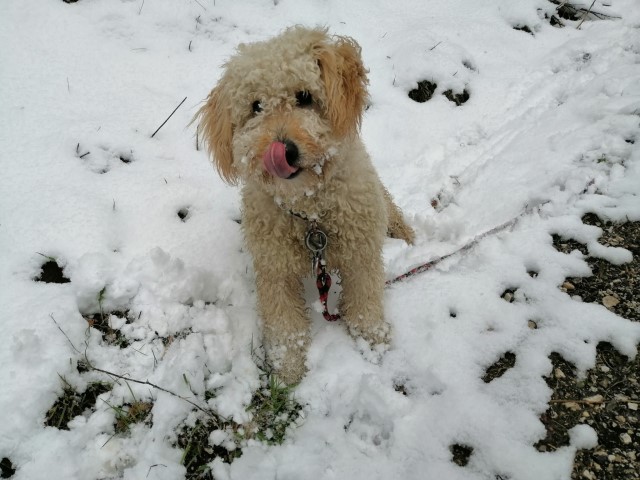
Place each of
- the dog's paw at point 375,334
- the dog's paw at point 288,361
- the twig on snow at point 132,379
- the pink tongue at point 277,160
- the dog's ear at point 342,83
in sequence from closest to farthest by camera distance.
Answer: the pink tongue at point 277,160 → the dog's ear at point 342,83 → the twig on snow at point 132,379 → the dog's paw at point 288,361 → the dog's paw at point 375,334

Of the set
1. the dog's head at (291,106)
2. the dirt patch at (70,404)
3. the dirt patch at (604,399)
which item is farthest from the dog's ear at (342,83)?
the dirt patch at (70,404)

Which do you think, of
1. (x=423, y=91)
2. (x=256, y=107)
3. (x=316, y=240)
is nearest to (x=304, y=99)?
(x=256, y=107)

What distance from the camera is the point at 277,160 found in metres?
1.76

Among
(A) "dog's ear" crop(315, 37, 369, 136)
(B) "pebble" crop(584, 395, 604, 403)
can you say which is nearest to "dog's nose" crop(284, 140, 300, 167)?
(A) "dog's ear" crop(315, 37, 369, 136)

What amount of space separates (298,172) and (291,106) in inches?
13.0

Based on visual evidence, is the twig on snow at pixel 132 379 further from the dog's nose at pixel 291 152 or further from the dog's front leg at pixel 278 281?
the dog's nose at pixel 291 152

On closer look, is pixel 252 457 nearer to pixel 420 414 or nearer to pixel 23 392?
pixel 420 414

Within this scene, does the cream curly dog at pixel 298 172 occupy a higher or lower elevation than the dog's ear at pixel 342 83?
lower

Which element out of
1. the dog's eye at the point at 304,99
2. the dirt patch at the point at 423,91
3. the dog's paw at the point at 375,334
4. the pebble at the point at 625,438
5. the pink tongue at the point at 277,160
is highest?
the dog's eye at the point at 304,99

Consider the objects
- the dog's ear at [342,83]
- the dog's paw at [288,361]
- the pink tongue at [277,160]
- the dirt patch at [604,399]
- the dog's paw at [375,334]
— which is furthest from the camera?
the dog's paw at [375,334]

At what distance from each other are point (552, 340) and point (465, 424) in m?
0.73

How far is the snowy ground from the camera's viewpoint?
2.08 metres

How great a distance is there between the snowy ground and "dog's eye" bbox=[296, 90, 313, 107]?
1.29 metres

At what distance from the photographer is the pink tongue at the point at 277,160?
1.76 metres
